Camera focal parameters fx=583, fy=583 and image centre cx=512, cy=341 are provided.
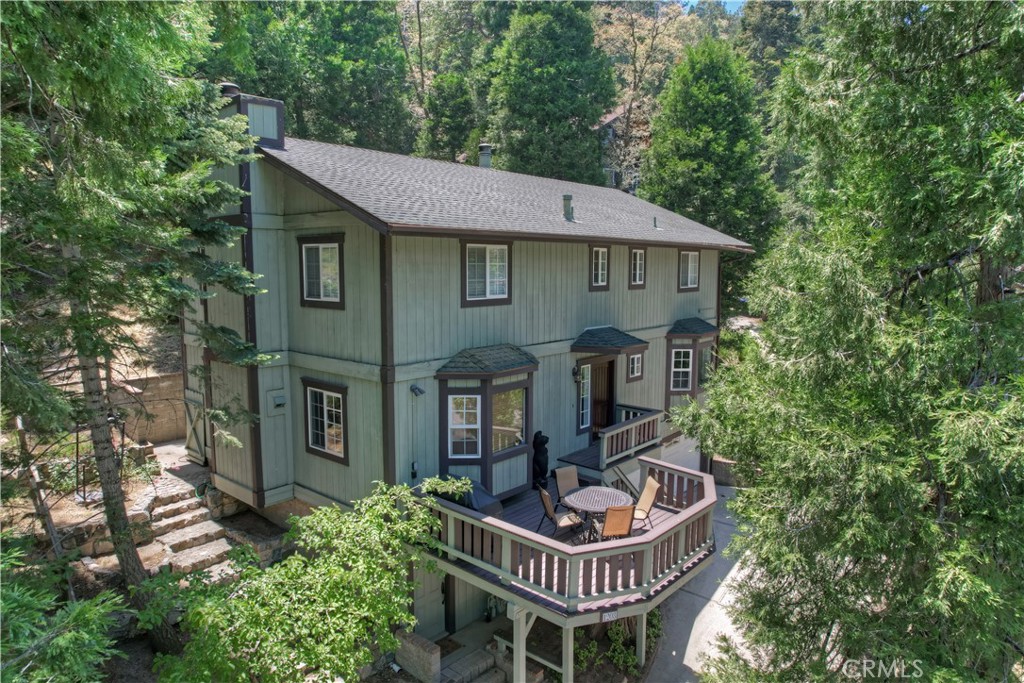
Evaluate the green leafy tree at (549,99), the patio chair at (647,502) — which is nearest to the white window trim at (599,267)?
the patio chair at (647,502)

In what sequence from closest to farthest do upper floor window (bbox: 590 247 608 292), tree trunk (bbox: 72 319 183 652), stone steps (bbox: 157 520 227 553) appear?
tree trunk (bbox: 72 319 183 652)
stone steps (bbox: 157 520 227 553)
upper floor window (bbox: 590 247 608 292)

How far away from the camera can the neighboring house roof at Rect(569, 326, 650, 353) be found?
11.9 metres

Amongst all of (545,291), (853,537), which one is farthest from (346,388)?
(853,537)

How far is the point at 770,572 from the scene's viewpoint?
20.1 ft

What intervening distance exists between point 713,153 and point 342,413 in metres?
20.0

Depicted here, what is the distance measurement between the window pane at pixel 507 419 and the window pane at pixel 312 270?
11.8 feet

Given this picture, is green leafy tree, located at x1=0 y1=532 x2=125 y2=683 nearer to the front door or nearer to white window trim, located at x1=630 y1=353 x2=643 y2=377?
the front door

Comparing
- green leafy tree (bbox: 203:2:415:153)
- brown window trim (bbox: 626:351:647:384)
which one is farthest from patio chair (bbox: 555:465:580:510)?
green leafy tree (bbox: 203:2:415:153)

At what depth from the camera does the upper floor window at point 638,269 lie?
45.4ft

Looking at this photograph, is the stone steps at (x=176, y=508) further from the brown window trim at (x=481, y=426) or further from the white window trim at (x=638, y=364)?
the white window trim at (x=638, y=364)

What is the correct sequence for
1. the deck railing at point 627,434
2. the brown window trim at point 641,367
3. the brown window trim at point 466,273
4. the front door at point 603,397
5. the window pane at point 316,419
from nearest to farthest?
the brown window trim at point 466,273, the window pane at point 316,419, the deck railing at point 627,434, the front door at point 603,397, the brown window trim at point 641,367

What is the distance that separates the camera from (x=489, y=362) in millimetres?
9711

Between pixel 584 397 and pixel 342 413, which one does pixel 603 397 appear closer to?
pixel 584 397

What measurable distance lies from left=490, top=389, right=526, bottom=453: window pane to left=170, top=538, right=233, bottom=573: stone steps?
5181 millimetres
